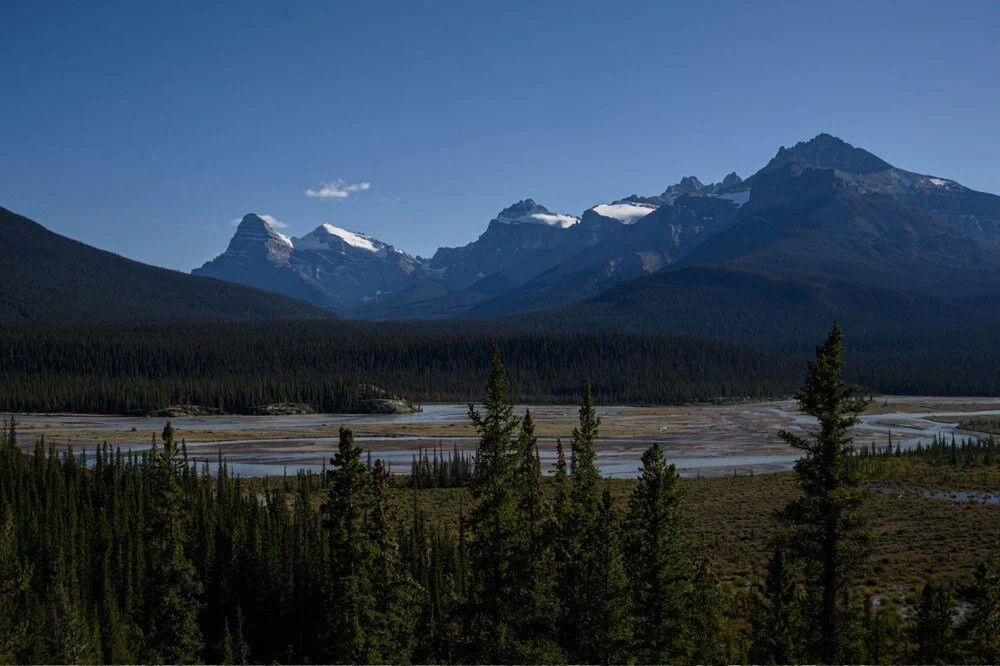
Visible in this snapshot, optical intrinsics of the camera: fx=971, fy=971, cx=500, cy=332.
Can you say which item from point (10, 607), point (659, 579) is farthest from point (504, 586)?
point (10, 607)

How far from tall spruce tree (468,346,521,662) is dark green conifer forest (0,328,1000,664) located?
7 cm

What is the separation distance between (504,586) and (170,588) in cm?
1739

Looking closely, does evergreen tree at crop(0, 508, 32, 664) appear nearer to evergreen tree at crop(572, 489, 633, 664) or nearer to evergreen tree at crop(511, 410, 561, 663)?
evergreen tree at crop(511, 410, 561, 663)

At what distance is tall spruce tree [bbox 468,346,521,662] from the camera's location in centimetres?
3209

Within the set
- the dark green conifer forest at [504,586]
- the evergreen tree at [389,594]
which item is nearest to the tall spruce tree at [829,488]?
the dark green conifer forest at [504,586]

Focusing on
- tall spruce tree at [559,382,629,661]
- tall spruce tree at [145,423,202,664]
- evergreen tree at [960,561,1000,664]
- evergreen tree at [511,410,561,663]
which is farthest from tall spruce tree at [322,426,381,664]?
evergreen tree at [960,561,1000,664]

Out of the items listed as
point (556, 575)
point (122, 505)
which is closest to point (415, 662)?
point (556, 575)

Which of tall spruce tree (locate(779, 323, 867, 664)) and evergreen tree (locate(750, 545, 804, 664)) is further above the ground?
tall spruce tree (locate(779, 323, 867, 664))

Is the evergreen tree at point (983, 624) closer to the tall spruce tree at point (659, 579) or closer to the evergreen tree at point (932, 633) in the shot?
the evergreen tree at point (932, 633)

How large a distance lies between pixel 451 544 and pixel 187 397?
15618 centimetres

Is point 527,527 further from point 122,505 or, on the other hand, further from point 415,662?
point 122,505

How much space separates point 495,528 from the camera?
1275 inches

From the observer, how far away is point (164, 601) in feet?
136

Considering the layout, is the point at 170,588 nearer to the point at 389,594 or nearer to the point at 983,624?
the point at 389,594
